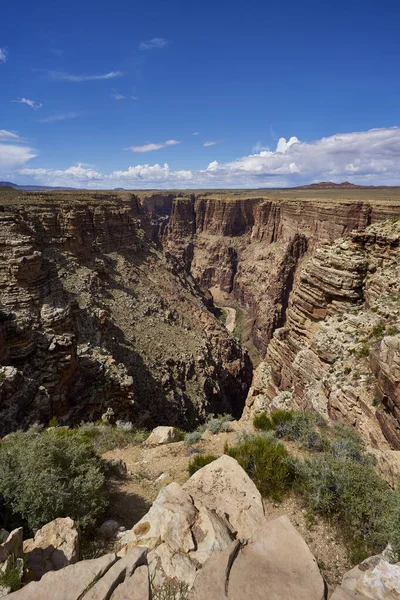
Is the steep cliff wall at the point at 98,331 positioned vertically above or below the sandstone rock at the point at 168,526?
below

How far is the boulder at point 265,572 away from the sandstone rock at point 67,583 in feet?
3.90

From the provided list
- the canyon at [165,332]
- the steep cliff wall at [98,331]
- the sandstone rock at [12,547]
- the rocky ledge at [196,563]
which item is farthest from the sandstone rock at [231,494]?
the steep cliff wall at [98,331]

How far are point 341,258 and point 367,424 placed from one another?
27.3 feet

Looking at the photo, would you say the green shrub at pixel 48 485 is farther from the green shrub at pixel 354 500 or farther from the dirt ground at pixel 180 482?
the green shrub at pixel 354 500

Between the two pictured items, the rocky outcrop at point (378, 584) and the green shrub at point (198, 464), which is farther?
the green shrub at point (198, 464)

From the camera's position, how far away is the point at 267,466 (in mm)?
6621

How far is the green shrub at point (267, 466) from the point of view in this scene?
637cm

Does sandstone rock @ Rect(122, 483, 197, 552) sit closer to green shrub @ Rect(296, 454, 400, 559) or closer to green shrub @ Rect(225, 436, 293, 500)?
green shrub @ Rect(225, 436, 293, 500)

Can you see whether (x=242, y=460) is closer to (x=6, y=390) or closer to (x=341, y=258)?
(x=6, y=390)

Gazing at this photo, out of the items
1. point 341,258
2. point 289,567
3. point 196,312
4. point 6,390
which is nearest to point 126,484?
point 289,567

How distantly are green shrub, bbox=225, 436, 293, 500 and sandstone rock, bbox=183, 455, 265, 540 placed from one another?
25 centimetres

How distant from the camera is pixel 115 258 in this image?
41.3 metres

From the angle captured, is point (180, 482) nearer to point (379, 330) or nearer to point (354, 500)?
point (354, 500)

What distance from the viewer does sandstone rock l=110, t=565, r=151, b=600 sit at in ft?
12.0
